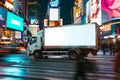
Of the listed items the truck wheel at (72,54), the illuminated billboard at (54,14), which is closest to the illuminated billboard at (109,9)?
the illuminated billboard at (54,14)

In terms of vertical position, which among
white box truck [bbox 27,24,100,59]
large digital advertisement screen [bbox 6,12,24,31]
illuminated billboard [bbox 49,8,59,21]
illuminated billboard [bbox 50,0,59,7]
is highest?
illuminated billboard [bbox 50,0,59,7]

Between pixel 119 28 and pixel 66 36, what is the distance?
1903 inches

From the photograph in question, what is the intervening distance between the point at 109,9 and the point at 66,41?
5652cm

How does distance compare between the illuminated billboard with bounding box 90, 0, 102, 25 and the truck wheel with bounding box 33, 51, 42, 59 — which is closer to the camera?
the truck wheel with bounding box 33, 51, 42, 59

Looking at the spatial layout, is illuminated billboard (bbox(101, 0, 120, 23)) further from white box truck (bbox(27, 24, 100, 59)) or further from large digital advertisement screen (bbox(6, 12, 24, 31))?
white box truck (bbox(27, 24, 100, 59))

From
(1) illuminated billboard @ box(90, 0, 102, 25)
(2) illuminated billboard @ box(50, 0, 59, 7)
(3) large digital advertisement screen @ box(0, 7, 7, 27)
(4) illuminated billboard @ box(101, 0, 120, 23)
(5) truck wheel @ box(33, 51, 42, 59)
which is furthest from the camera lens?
(2) illuminated billboard @ box(50, 0, 59, 7)

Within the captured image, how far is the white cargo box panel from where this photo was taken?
99.5 feet

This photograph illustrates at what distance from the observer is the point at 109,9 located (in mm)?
85750

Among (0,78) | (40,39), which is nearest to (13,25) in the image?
(40,39)

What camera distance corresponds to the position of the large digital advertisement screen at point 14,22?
83.6 metres

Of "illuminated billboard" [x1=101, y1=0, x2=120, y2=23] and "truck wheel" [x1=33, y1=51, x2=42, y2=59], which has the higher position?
"illuminated billboard" [x1=101, y1=0, x2=120, y2=23]

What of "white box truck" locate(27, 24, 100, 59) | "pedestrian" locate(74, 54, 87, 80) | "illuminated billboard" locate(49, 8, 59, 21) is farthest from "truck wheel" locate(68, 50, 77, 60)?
"illuminated billboard" locate(49, 8, 59, 21)

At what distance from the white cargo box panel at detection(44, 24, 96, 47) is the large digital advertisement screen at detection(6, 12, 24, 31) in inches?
2021

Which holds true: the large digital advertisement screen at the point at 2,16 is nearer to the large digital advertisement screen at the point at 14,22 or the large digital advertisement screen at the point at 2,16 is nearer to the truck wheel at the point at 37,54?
the large digital advertisement screen at the point at 14,22
